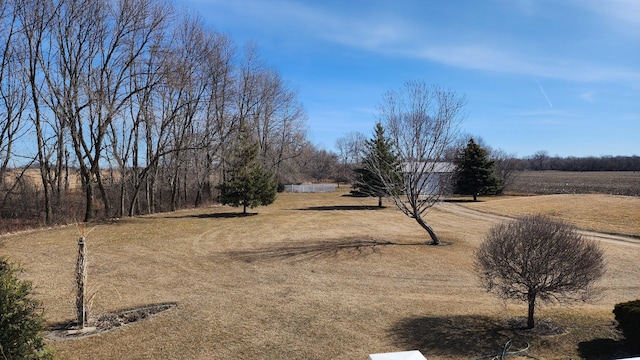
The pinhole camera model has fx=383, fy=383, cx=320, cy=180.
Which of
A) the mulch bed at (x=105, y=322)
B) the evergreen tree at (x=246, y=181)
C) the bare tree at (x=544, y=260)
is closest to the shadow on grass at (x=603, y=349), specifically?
the bare tree at (x=544, y=260)

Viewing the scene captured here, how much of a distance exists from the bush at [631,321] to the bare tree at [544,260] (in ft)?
2.18

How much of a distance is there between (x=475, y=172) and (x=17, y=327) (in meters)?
38.1

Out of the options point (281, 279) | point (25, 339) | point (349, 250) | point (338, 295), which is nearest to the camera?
point (25, 339)

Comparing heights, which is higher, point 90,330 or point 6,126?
point 6,126

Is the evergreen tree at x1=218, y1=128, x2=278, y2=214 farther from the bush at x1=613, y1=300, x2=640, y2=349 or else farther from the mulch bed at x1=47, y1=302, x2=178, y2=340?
the bush at x1=613, y1=300, x2=640, y2=349

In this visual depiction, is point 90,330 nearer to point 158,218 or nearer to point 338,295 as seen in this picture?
point 338,295

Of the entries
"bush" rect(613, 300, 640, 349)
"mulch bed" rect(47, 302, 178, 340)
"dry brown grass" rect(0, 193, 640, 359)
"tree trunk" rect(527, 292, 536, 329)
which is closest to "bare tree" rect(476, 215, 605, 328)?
"tree trunk" rect(527, 292, 536, 329)

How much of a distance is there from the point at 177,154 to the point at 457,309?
2139 centimetres

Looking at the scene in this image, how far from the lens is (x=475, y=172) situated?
122 feet

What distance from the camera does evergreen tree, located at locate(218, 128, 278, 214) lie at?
22453 mm

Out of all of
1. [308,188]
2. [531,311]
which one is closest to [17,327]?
[531,311]

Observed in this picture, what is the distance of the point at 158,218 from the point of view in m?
21.0

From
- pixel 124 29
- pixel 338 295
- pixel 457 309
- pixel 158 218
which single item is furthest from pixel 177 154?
pixel 457 309

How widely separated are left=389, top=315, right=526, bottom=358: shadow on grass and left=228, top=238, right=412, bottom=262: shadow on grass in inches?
246
